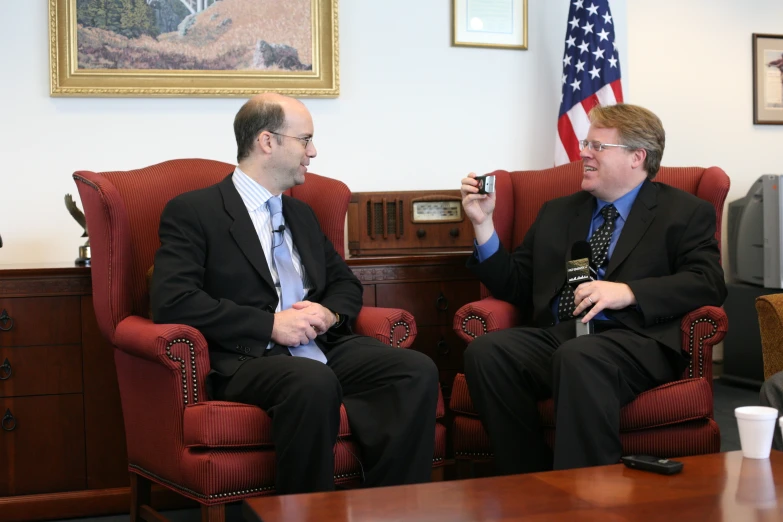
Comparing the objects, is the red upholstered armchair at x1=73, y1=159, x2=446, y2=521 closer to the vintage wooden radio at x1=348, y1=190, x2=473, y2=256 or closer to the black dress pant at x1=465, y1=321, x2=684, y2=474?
the black dress pant at x1=465, y1=321, x2=684, y2=474

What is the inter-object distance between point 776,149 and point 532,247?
10.5ft

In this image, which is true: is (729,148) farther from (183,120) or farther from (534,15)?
(183,120)

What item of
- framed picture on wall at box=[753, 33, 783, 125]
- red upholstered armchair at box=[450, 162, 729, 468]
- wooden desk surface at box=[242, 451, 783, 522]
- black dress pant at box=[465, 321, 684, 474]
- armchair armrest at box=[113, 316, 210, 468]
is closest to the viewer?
wooden desk surface at box=[242, 451, 783, 522]

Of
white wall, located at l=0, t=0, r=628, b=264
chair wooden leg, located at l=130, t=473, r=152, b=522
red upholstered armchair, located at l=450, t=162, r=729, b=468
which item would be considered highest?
white wall, located at l=0, t=0, r=628, b=264

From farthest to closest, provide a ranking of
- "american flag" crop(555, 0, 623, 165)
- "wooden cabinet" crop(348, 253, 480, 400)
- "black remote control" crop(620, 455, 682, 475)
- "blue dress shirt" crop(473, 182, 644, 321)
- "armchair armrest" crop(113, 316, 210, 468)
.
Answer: "american flag" crop(555, 0, 623, 165) < "wooden cabinet" crop(348, 253, 480, 400) < "blue dress shirt" crop(473, 182, 644, 321) < "armchair armrest" crop(113, 316, 210, 468) < "black remote control" crop(620, 455, 682, 475)

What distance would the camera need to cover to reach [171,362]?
259 centimetres

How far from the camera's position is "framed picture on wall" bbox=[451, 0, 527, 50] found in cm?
457

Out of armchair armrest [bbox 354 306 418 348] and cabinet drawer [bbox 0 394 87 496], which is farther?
cabinet drawer [bbox 0 394 87 496]

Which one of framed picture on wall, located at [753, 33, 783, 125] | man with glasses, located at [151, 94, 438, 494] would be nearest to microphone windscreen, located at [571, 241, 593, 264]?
man with glasses, located at [151, 94, 438, 494]

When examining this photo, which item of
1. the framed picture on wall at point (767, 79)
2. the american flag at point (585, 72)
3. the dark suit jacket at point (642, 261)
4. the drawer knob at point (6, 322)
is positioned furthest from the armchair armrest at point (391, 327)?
the framed picture on wall at point (767, 79)

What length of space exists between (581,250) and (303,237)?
1007mm

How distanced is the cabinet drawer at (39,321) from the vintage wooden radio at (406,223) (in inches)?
50.7

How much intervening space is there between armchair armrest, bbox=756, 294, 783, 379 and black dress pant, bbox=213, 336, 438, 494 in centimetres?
126

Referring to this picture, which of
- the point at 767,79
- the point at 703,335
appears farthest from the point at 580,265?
the point at 767,79
